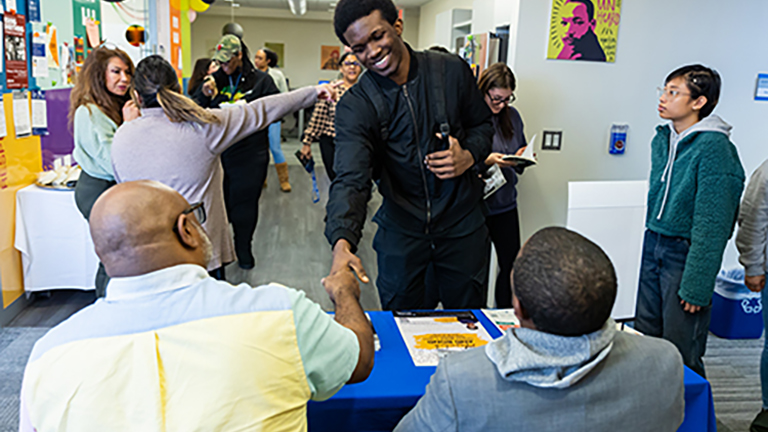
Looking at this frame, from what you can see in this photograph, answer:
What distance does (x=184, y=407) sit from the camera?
94cm

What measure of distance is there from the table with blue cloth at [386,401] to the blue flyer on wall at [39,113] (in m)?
3.07

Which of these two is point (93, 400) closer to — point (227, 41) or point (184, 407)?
point (184, 407)

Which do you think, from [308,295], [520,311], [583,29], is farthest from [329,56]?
[520,311]

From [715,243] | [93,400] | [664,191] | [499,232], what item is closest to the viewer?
[93,400]

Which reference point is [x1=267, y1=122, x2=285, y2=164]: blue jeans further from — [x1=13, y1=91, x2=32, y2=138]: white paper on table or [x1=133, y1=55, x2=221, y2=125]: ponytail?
[x1=133, y1=55, x2=221, y2=125]: ponytail

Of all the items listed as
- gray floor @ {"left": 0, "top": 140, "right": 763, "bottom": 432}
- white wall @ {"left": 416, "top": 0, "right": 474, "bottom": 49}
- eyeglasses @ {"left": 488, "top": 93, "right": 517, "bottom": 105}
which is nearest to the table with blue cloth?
gray floor @ {"left": 0, "top": 140, "right": 763, "bottom": 432}

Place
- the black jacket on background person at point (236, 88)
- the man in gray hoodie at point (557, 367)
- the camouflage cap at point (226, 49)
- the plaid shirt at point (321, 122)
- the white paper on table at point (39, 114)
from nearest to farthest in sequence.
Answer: the man in gray hoodie at point (557, 367)
the white paper on table at point (39, 114)
the camouflage cap at point (226, 49)
the black jacket on background person at point (236, 88)
the plaid shirt at point (321, 122)

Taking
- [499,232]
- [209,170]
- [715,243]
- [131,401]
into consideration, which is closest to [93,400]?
[131,401]

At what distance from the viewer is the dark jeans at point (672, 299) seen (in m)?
2.28

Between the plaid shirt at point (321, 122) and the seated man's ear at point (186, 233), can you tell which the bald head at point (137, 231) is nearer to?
the seated man's ear at point (186, 233)

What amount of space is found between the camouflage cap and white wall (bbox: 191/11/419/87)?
1114cm

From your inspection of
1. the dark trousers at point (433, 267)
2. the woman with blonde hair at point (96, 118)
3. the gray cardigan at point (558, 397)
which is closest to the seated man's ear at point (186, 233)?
the gray cardigan at point (558, 397)

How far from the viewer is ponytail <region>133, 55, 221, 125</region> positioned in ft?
7.77

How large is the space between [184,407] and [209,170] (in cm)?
178
